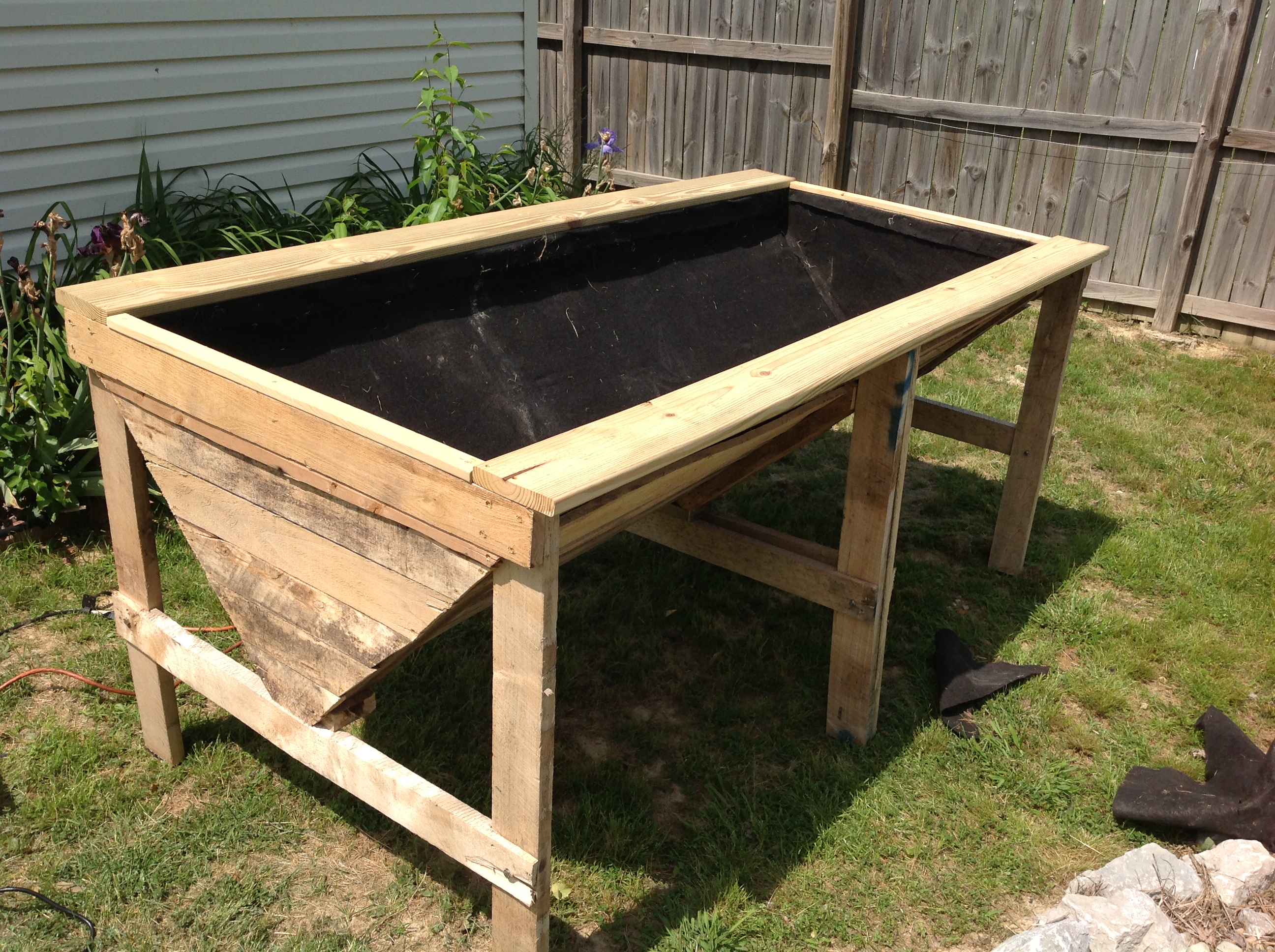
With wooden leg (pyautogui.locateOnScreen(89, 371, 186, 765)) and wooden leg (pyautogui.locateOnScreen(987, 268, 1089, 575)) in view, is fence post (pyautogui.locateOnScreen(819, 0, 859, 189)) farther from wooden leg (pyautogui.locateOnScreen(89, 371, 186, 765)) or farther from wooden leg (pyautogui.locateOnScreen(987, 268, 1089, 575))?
wooden leg (pyautogui.locateOnScreen(89, 371, 186, 765))

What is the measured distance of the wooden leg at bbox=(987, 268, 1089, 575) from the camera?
332 centimetres

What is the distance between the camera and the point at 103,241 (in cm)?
345

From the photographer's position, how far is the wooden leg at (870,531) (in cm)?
253

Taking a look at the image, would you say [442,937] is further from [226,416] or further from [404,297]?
[404,297]

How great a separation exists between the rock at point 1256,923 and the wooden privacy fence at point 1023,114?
4.03 meters

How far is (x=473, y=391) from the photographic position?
2.86 metres

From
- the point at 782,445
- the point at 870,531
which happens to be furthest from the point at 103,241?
the point at 870,531

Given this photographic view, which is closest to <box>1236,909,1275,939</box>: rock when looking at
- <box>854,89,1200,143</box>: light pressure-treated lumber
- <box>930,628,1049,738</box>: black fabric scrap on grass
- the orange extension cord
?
<box>930,628,1049,738</box>: black fabric scrap on grass

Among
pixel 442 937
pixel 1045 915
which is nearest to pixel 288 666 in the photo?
pixel 442 937

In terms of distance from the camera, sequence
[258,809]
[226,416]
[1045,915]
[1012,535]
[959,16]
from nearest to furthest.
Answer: [226,416]
[1045,915]
[258,809]
[1012,535]
[959,16]

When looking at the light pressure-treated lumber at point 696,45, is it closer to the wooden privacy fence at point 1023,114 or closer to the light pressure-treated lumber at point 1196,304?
the wooden privacy fence at point 1023,114

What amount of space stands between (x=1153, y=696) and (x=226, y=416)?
2.55 metres

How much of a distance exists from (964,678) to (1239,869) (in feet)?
2.67

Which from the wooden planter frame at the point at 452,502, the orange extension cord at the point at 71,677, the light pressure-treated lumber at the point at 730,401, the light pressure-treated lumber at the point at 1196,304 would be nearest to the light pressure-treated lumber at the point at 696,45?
the light pressure-treated lumber at the point at 1196,304
